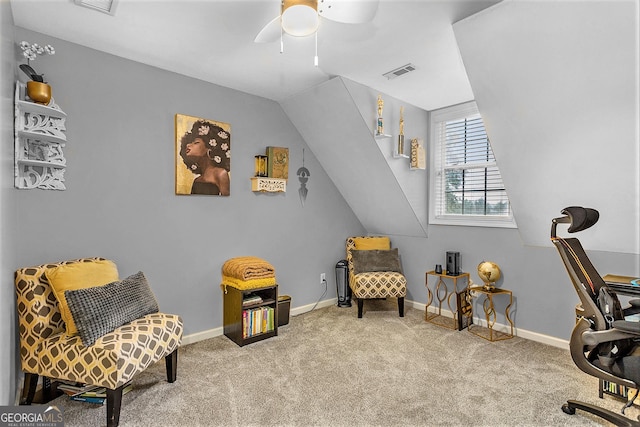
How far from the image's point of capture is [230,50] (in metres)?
2.62

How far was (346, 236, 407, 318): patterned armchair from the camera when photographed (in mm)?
3785

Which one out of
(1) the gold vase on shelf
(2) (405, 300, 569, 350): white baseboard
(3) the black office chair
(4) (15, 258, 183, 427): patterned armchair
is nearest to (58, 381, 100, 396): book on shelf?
(4) (15, 258, 183, 427): patterned armchair

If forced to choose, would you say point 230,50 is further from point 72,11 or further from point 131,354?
point 131,354

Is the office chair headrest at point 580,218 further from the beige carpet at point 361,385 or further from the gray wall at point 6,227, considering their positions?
the gray wall at point 6,227

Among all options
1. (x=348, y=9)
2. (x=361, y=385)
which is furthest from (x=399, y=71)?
(x=361, y=385)

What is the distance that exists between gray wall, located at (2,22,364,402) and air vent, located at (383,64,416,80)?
1341 mm

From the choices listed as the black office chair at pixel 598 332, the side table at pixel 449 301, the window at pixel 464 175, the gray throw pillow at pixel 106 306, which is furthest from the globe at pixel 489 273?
the gray throw pillow at pixel 106 306

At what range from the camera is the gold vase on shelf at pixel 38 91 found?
7.13ft

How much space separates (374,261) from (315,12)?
2.96 m

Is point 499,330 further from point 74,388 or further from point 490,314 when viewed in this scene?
point 74,388

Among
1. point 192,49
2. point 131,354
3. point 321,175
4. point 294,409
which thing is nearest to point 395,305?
point 321,175

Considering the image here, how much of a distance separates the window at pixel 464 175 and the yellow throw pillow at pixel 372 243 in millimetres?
641

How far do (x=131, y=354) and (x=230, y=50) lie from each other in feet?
7.25

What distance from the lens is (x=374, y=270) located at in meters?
4.00
